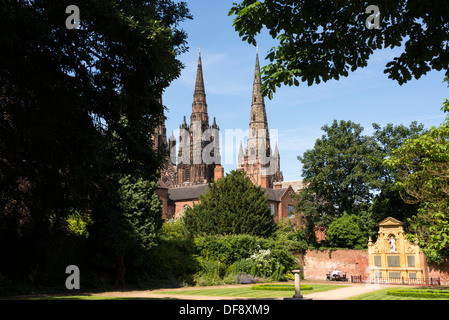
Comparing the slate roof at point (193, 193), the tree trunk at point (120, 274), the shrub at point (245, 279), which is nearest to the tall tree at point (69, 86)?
the tree trunk at point (120, 274)

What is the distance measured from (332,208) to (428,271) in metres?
11.9

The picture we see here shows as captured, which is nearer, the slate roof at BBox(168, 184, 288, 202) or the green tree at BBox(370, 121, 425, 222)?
the green tree at BBox(370, 121, 425, 222)

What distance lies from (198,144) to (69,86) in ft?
371

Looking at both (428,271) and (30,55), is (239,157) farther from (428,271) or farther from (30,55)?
(30,55)

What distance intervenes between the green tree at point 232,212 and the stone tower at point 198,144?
77.3 m

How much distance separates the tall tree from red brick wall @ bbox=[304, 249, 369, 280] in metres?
31.3

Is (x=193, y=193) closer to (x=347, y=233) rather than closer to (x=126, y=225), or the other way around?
(x=347, y=233)

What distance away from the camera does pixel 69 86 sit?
35.2ft

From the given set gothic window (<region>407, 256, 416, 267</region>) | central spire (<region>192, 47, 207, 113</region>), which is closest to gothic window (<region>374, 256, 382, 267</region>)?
gothic window (<region>407, 256, 416, 267</region>)

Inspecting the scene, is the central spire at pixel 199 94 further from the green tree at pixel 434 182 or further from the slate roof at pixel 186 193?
the green tree at pixel 434 182

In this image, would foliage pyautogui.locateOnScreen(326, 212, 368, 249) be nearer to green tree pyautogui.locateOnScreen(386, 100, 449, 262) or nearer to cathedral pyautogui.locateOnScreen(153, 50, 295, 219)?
green tree pyautogui.locateOnScreen(386, 100, 449, 262)

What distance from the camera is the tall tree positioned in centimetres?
969

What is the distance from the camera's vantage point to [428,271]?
1294 inches

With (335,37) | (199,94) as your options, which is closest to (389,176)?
(335,37)
